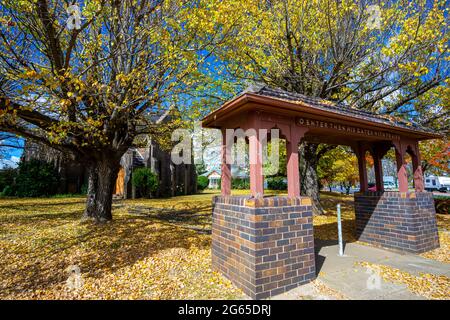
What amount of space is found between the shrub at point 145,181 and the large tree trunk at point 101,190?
11315mm

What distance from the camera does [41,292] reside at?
376 centimetres

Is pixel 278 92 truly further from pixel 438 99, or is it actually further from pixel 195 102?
pixel 438 99

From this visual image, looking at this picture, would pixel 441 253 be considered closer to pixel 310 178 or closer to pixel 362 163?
pixel 362 163

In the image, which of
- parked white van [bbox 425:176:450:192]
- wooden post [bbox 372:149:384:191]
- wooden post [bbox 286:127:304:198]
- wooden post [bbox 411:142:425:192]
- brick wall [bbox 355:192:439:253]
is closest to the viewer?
wooden post [bbox 286:127:304:198]

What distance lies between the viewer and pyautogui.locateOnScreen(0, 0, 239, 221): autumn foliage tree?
5.55 m

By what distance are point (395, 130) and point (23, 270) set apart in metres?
8.70

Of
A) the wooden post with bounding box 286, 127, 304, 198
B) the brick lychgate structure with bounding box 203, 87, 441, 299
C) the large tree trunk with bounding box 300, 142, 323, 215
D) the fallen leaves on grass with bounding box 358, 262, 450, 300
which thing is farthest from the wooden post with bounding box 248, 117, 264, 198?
the large tree trunk with bounding box 300, 142, 323, 215

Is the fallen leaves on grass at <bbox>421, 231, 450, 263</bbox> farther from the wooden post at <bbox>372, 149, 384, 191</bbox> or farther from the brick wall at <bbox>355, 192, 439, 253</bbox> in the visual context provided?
the wooden post at <bbox>372, 149, 384, 191</bbox>

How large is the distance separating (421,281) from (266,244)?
114 inches

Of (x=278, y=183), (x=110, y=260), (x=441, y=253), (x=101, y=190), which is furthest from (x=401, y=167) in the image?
(x=278, y=183)

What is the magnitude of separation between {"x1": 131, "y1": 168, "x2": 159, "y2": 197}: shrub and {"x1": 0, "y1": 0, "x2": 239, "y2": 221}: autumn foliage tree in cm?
1130

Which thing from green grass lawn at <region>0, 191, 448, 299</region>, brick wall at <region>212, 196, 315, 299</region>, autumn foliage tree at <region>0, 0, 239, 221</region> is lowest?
green grass lawn at <region>0, 191, 448, 299</region>

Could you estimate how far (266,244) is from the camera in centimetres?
371

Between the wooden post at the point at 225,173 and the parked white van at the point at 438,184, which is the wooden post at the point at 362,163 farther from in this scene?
the parked white van at the point at 438,184
